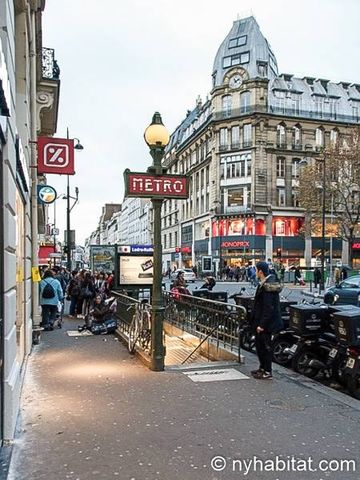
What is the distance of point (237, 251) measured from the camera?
2186 inches

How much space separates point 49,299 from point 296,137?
49.3m

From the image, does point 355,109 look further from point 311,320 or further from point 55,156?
point 311,320

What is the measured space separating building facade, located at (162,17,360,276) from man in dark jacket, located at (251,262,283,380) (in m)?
46.3

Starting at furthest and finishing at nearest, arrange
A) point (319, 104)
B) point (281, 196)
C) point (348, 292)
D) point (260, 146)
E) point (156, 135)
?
point (319, 104) → point (281, 196) → point (260, 146) → point (348, 292) → point (156, 135)

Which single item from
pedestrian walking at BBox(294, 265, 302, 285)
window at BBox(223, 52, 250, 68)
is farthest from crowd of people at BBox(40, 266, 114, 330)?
window at BBox(223, 52, 250, 68)

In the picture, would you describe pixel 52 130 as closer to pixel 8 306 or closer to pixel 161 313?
pixel 161 313

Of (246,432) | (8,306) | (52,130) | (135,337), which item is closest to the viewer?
(8,306)

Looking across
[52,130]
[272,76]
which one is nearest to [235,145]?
[272,76]

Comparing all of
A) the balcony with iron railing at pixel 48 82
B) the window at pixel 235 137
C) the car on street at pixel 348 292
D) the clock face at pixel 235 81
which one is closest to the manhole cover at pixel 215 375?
the balcony with iron railing at pixel 48 82

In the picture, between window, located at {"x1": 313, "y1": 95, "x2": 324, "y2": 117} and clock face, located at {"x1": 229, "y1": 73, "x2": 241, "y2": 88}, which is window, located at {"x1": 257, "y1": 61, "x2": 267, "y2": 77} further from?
window, located at {"x1": 313, "y1": 95, "x2": 324, "y2": 117}

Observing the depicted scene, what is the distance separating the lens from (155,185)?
8.17m

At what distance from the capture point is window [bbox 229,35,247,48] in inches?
2296

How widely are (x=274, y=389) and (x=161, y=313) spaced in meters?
2.44
